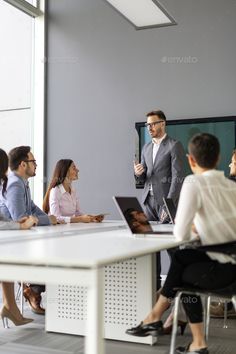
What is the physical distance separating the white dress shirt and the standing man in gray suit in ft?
5.58

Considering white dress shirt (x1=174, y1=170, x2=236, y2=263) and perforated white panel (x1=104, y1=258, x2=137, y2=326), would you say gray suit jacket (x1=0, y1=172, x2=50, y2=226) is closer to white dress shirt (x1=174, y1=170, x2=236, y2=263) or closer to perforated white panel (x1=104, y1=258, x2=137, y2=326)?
perforated white panel (x1=104, y1=258, x2=137, y2=326)

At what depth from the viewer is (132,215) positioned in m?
2.50

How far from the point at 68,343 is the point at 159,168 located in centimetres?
168

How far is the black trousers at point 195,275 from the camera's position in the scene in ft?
6.87

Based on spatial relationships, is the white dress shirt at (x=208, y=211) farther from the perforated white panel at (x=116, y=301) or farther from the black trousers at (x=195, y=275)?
the perforated white panel at (x=116, y=301)

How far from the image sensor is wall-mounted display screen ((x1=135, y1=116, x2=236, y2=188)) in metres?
4.89

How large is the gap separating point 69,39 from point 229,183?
423cm

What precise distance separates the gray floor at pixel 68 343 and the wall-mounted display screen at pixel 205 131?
7.16ft

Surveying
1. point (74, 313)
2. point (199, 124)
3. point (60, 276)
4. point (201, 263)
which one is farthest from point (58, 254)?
point (199, 124)

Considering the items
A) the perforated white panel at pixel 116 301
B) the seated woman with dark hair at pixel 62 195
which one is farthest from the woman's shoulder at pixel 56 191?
the perforated white panel at pixel 116 301

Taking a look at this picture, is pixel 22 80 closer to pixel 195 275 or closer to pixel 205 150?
pixel 205 150

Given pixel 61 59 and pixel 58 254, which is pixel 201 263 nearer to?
pixel 58 254

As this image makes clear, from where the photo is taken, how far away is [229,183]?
219 cm

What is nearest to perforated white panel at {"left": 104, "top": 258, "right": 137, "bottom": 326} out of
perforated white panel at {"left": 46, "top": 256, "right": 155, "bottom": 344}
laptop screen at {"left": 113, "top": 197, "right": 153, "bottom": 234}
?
perforated white panel at {"left": 46, "top": 256, "right": 155, "bottom": 344}
